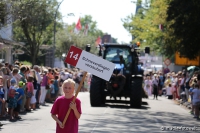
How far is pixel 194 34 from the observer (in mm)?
28172

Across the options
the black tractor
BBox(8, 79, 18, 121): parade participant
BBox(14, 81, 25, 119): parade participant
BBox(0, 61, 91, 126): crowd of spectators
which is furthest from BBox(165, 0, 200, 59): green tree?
BBox(8, 79, 18, 121): parade participant

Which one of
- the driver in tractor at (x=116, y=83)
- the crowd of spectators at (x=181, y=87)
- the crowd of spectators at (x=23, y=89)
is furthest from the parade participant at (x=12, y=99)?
the driver in tractor at (x=116, y=83)

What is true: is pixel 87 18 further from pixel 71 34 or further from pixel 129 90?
pixel 129 90

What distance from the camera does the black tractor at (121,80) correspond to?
999 inches

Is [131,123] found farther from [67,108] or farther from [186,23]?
[186,23]

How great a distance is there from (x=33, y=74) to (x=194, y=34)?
876cm

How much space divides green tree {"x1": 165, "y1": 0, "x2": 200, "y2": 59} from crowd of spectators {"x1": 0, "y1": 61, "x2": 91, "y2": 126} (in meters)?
6.24

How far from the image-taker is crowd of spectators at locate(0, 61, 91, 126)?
1853 centimetres

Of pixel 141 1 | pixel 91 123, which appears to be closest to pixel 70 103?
pixel 91 123

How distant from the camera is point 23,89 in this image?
19953mm

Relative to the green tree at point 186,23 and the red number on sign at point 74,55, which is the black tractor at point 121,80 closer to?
the green tree at point 186,23

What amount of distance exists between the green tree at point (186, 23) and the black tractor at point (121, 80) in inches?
99.1

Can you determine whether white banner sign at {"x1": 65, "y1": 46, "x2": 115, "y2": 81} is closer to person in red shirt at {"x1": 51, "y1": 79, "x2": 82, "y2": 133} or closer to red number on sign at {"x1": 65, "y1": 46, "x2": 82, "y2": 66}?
red number on sign at {"x1": 65, "y1": 46, "x2": 82, "y2": 66}

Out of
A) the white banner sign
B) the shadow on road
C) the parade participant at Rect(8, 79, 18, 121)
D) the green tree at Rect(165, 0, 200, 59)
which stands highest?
the green tree at Rect(165, 0, 200, 59)
